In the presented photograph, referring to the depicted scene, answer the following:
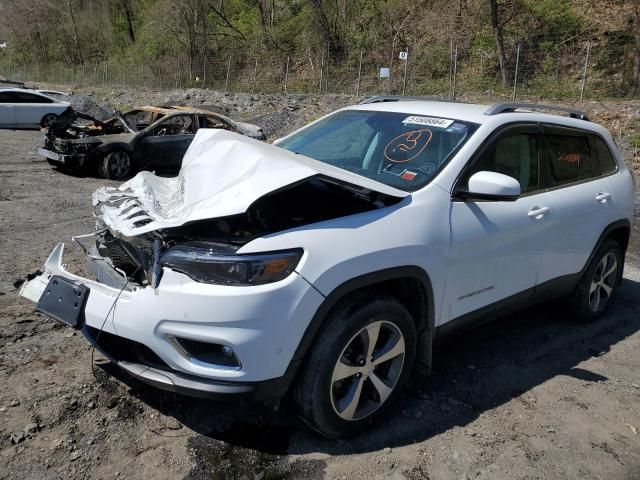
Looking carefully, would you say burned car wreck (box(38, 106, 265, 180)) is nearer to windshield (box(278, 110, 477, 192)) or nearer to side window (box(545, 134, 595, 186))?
windshield (box(278, 110, 477, 192))

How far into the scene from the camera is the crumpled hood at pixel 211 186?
119 inches

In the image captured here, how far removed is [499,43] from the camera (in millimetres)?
22906

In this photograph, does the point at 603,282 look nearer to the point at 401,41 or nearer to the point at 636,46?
the point at 636,46

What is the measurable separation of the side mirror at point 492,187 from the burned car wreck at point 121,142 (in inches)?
361

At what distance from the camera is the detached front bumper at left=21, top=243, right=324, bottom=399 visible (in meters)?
2.71

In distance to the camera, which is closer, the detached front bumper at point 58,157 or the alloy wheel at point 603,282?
the alloy wheel at point 603,282

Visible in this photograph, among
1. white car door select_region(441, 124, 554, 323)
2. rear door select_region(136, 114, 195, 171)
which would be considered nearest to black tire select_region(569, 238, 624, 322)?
white car door select_region(441, 124, 554, 323)

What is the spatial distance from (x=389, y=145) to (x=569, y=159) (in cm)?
162

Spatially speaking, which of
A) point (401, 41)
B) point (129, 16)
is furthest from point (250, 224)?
point (129, 16)

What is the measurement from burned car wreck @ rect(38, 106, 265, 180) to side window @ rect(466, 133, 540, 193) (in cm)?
890

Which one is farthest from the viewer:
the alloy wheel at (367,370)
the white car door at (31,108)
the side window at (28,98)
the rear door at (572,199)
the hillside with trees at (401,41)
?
the hillside with trees at (401,41)

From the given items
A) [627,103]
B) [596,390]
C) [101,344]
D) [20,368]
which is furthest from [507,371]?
[627,103]

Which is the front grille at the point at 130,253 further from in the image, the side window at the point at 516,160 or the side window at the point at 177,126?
the side window at the point at 177,126

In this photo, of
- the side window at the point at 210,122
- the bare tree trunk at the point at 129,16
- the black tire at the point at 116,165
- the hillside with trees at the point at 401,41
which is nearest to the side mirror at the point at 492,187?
the black tire at the point at 116,165
